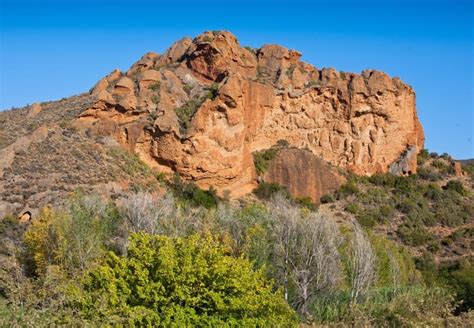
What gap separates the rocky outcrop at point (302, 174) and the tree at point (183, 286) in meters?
33.8

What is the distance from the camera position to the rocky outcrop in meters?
52.1

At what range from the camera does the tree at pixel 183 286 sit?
1639cm

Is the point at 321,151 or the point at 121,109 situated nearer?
the point at 121,109

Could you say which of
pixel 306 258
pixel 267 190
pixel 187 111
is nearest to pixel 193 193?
pixel 267 190

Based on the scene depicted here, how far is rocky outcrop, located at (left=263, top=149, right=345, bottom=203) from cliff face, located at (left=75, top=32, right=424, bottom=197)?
91 cm

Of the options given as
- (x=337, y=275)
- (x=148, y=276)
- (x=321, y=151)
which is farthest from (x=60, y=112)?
(x=148, y=276)

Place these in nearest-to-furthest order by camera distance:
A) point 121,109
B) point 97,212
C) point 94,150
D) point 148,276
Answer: point 148,276
point 97,212
point 94,150
point 121,109

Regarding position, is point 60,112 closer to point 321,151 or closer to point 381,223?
point 321,151

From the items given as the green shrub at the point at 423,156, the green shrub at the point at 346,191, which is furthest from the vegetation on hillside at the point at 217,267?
the green shrub at the point at 423,156

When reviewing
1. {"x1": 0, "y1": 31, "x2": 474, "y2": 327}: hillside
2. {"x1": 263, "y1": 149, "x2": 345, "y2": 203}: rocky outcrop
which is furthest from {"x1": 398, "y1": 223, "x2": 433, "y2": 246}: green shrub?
{"x1": 263, "y1": 149, "x2": 345, "y2": 203}: rocky outcrop

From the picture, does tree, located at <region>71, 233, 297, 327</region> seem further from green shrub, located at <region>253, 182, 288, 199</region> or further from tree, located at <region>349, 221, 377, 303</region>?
green shrub, located at <region>253, 182, 288, 199</region>

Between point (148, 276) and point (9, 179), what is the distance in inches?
947

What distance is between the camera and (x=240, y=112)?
4931cm

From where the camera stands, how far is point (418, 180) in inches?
2366
